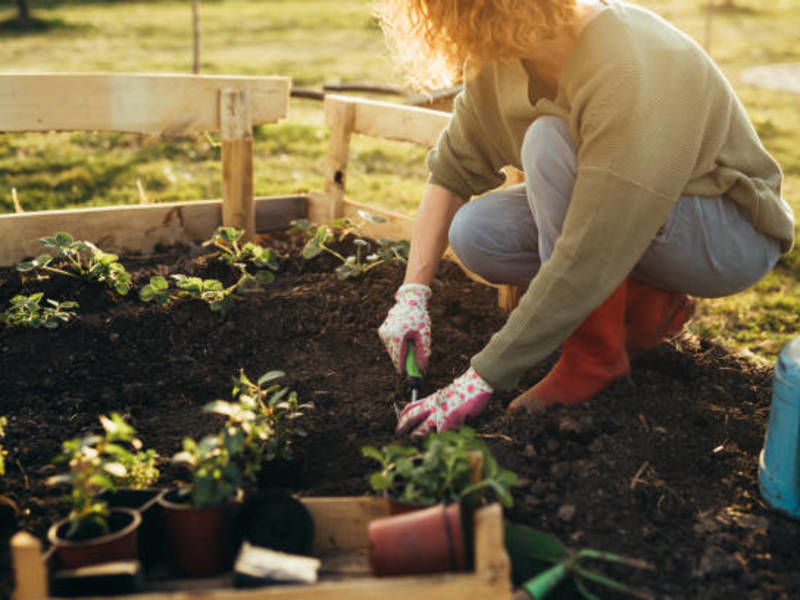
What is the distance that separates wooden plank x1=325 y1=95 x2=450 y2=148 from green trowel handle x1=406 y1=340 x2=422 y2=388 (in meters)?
1.13

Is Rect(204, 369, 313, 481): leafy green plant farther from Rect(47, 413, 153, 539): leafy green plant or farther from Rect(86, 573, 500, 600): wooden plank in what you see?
Rect(86, 573, 500, 600): wooden plank

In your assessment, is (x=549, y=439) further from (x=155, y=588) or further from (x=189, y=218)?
(x=189, y=218)

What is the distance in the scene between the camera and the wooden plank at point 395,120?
332cm

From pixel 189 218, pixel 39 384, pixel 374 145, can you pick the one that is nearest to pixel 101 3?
pixel 374 145

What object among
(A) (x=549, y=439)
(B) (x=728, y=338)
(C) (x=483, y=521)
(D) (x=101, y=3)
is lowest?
(D) (x=101, y=3)

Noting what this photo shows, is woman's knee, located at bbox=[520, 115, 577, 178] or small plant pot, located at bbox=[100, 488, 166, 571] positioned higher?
woman's knee, located at bbox=[520, 115, 577, 178]

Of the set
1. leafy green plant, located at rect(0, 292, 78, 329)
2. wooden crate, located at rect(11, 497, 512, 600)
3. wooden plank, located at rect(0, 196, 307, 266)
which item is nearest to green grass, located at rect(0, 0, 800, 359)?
wooden plank, located at rect(0, 196, 307, 266)

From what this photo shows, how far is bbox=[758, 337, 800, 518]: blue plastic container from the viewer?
194 cm

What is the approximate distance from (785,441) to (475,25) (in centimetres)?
117

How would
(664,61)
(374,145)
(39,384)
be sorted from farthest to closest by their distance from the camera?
(374,145)
(39,384)
(664,61)

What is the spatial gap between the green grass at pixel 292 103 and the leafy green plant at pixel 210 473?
120cm

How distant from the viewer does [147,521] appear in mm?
1713

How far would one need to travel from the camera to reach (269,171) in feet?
17.6

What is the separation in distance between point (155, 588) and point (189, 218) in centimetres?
224
